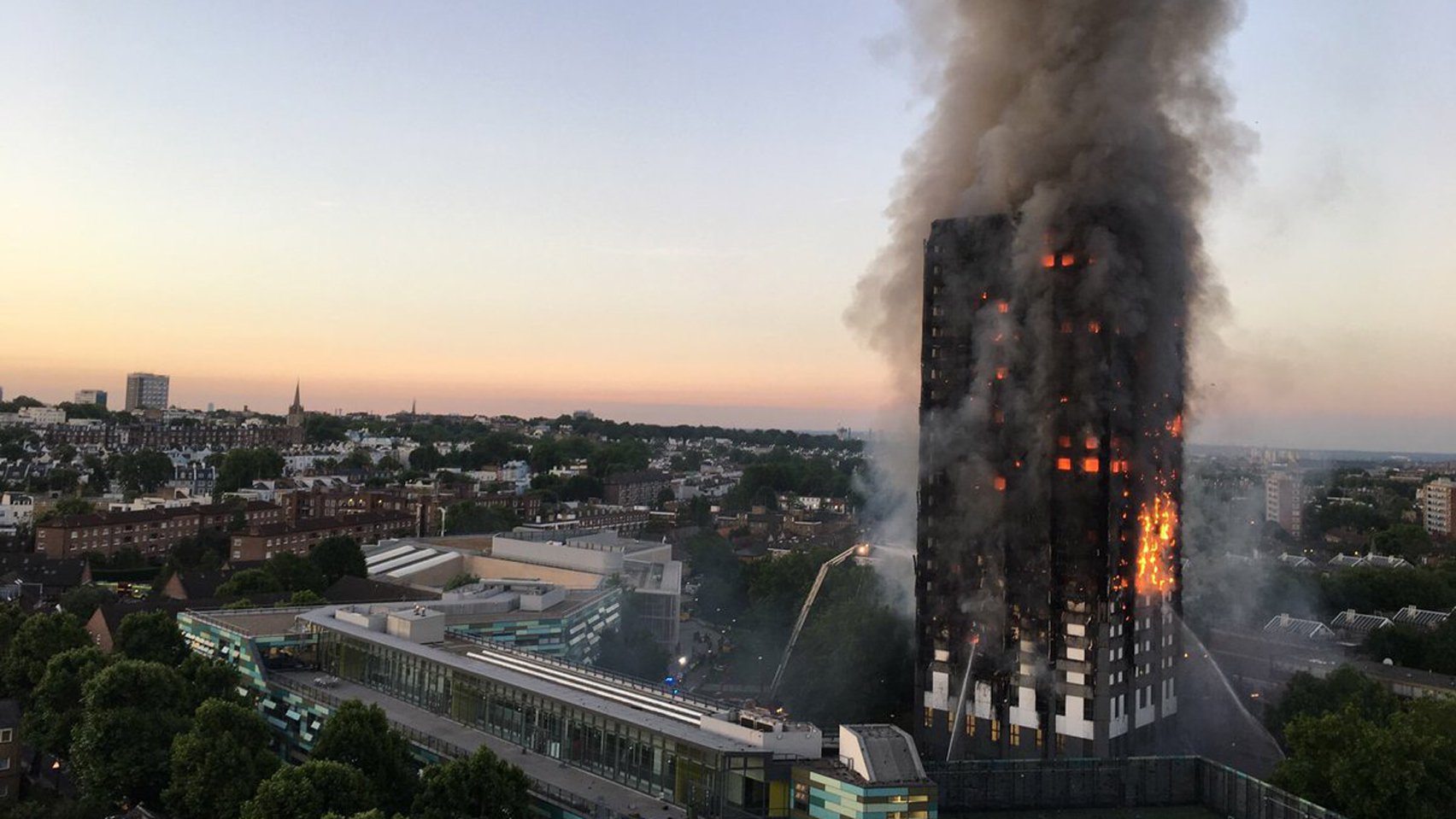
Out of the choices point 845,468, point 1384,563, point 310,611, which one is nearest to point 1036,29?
point 310,611

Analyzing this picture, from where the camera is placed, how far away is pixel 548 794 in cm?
3048

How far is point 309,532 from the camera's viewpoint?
3760 inches

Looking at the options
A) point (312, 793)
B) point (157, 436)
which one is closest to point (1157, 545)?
point (312, 793)

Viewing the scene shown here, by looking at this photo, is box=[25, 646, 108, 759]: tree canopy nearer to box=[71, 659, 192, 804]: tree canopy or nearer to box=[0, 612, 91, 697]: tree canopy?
box=[71, 659, 192, 804]: tree canopy

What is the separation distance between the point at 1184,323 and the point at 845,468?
477ft

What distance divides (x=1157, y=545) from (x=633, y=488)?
415ft

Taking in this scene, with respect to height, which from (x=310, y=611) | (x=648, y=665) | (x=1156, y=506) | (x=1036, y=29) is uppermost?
(x=1036, y=29)

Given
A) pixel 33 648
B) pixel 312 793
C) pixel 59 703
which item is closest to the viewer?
pixel 312 793

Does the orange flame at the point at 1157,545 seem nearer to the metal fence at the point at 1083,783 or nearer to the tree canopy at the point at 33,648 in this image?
the metal fence at the point at 1083,783

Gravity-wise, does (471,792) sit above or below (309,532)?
below

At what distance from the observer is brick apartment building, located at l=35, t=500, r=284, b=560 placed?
8962 centimetres

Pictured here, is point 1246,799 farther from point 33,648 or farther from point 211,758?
point 33,648

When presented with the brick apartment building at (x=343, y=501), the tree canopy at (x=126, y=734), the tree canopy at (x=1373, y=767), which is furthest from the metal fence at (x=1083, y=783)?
the brick apartment building at (x=343, y=501)

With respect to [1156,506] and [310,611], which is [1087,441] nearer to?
[1156,506]
